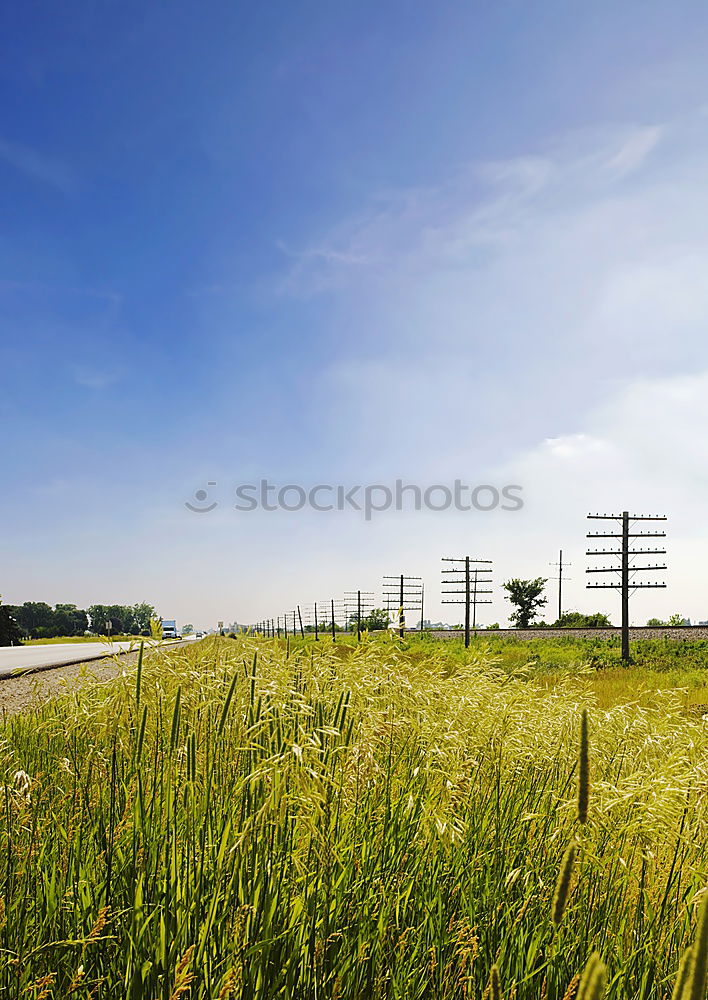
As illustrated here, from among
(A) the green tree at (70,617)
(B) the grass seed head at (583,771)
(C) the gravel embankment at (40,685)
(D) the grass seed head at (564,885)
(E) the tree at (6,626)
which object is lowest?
(A) the green tree at (70,617)

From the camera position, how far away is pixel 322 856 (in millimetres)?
1928

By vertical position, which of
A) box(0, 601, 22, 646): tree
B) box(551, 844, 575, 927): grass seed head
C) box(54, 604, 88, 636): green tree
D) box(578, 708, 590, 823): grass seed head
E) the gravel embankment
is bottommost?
box(54, 604, 88, 636): green tree

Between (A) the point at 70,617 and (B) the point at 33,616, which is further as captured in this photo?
(A) the point at 70,617

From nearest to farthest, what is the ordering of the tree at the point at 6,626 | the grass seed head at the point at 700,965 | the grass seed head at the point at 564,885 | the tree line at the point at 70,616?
the grass seed head at the point at 700,965 → the grass seed head at the point at 564,885 → the tree at the point at 6,626 → the tree line at the point at 70,616

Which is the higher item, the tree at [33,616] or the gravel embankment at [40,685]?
the gravel embankment at [40,685]

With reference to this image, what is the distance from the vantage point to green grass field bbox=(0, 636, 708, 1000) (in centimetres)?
188

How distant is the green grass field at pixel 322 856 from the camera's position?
1.88 metres

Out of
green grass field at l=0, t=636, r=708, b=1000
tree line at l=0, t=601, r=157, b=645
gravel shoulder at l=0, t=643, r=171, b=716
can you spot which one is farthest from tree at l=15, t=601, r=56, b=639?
green grass field at l=0, t=636, r=708, b=1000

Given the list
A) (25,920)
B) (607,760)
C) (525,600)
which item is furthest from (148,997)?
(525,600)

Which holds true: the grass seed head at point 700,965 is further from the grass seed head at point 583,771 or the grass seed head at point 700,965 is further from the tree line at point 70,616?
the tree line at point 70,616

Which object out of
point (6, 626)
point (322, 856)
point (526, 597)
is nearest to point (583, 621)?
point (526, 597)

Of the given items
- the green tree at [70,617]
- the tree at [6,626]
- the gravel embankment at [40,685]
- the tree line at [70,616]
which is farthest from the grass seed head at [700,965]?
the green tree at [70,617]

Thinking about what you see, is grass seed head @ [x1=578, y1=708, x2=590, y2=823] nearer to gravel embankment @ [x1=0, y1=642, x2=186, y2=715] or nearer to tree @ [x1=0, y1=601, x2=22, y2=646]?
gravel embankment @ [x1=0, y1=642, x2=186, y2=715]

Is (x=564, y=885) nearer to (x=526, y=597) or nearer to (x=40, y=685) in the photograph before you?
(x=40, y=685)
